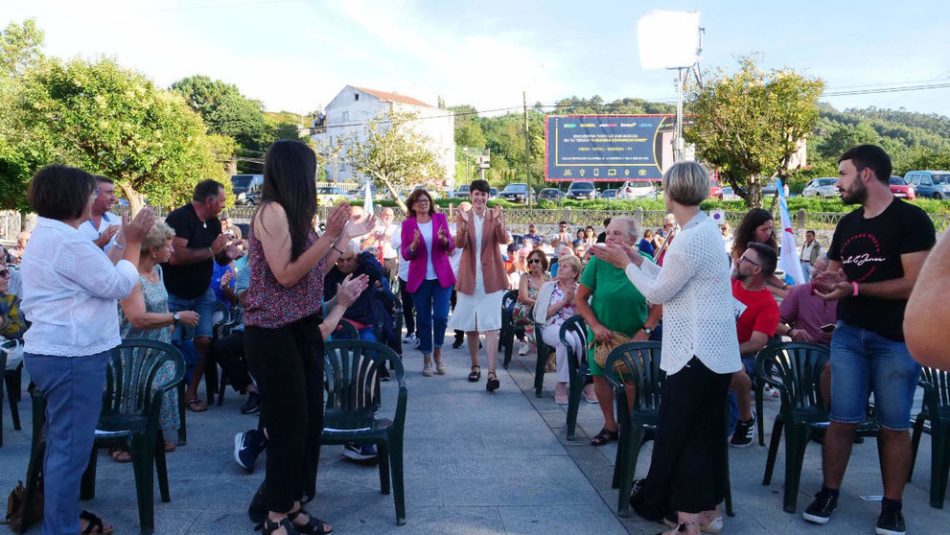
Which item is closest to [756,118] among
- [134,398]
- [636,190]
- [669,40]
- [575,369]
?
[669,40]

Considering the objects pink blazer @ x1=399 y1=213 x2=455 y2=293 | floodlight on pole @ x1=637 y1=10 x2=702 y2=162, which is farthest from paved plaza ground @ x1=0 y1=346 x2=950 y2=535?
floodlight on pole @ x1=637 y1=10 x2=702 y2=162

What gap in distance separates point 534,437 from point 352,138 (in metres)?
37.6

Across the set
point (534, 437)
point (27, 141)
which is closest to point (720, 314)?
point (534, 437)

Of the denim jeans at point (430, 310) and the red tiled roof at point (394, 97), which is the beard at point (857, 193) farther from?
the red tiled roof at point (394, 97)

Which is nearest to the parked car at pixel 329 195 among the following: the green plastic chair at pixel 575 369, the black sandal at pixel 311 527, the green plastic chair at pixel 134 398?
the green plastic chair at pixel 575 369

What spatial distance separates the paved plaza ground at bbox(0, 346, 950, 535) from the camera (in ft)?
12.7

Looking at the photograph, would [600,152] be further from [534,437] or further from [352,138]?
[534,437]

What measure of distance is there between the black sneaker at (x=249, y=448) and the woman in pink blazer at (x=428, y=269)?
118 inches

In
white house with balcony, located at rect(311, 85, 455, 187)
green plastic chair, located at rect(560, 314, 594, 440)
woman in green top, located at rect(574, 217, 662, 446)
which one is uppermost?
white house with balcony, located at rect(311, 85, 455, 187)

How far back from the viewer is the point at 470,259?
7.24 metres

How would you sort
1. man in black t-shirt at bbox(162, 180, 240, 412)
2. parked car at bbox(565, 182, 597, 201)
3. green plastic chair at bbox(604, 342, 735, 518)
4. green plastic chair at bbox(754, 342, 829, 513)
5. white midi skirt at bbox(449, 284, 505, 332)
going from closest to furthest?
green plastic chair at bbox(604, 342, 735, 518), green plastic chair at bbox(754, 342, 829, 513), man in black t-shirt at bbox(162, 180, 240, 412), white midi skirt at bbox(449, 284, 505, 332), parked car at bbox(565, 182, 597, 201)

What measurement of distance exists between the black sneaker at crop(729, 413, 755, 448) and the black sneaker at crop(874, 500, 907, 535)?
155 centimetres

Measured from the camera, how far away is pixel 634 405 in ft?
14.1

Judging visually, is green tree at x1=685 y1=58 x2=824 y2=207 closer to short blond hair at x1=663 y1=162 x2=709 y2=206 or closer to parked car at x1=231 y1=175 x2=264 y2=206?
parked car at x1=231 y1=175 x2=264 y2=206
